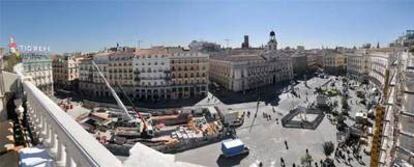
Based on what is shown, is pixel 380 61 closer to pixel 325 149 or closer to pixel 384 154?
pixel 325 149

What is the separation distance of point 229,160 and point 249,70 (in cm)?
3681

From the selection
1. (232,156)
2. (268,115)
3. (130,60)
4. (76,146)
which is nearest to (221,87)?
(130,60)

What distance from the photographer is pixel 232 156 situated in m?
25.5

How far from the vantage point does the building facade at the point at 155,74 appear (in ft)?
166

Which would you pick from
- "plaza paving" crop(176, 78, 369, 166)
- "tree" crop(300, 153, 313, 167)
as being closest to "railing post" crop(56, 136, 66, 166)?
"plaza paving" crop(176, 78, 369, 166)

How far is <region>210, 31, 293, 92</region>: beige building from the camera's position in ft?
190

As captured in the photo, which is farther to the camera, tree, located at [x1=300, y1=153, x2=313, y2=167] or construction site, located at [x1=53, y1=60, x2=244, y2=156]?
construction site, located at [x1=53, y1=60, x2=244, y2=156]

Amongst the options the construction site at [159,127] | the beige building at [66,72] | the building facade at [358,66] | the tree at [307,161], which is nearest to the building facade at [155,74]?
the construction site at [159,127]

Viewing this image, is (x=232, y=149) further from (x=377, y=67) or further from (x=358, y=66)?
(x=358, y=66)

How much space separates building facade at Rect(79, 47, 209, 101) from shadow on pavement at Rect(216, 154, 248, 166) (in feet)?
87.8

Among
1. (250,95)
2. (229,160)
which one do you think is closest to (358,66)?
(250,95)

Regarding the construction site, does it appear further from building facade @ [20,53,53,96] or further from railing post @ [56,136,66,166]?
railing post @ [56,136,66,166]

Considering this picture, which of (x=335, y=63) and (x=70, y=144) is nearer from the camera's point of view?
(x=70, y=144)

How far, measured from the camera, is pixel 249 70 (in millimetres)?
60344
